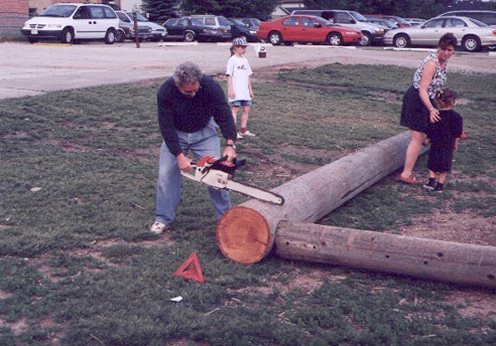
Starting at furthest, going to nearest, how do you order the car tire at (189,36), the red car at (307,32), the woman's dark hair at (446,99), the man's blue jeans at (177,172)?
the car tire at (189,36)
the red car at (307,32)
the woman's dark hair at (446,99)
the man's blue jeans at (177,172)

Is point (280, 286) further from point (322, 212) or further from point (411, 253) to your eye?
point (322, 212)

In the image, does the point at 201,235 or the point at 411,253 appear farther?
the point at 201,235

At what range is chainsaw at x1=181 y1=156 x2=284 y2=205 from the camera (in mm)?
5516

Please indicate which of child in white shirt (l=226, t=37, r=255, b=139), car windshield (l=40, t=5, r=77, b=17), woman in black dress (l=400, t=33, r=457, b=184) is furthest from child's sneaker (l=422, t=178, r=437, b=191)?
car windshield (l=40, t=5, r=77, b=17)

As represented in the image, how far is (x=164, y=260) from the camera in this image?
5.34 metres

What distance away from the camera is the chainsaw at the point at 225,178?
5.52 m

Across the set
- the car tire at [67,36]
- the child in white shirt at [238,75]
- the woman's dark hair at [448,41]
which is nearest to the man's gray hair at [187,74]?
the woman's dark hair at [448,41]

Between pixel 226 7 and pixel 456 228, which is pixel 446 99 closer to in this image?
pixel 456 228

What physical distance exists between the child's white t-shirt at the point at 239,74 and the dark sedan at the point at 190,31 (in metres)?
24.7

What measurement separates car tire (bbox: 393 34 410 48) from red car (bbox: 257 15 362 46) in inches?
62.7

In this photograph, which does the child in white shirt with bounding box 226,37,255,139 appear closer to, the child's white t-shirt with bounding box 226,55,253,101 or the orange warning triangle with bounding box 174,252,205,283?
the child's white t-shirt with bounding box 226,55,253,101

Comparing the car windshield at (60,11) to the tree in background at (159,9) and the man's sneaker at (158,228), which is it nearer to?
the tree in background at (159,9)

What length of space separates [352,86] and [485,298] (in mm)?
11307

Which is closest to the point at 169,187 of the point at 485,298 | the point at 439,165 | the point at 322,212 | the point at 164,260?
the point at 164,260
